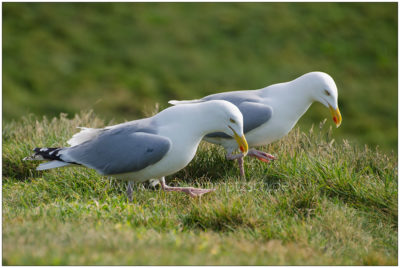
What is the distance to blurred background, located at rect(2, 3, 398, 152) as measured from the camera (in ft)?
38.4

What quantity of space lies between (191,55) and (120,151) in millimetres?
8817

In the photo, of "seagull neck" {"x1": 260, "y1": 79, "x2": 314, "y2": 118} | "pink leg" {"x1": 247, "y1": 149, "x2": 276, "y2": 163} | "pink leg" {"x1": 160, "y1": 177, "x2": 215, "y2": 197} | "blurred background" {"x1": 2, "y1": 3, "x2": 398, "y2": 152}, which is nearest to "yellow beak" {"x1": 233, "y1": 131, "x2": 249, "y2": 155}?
"pink leg" {"x1": 160, "y1": 177, "x2": 215, "y2": 197}

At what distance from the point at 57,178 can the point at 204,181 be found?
1.37m

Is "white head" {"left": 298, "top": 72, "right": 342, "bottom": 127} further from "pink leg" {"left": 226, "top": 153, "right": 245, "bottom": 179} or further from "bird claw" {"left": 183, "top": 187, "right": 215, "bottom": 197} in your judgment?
"bird claw" {"left": 183, "top": 187, "right": 215, "bottom": 197}

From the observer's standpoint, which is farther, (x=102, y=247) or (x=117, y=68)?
(x=117, y=68)

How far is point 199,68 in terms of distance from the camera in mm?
13039

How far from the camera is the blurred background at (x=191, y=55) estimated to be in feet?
38.4

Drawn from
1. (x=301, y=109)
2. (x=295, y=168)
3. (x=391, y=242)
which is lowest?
(x=391, y=242)

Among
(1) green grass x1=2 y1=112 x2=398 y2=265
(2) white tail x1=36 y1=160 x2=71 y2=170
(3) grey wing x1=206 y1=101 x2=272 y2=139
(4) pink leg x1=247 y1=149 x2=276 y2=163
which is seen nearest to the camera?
(1) green grass x1=2 y1=112 x2=398 y2=265

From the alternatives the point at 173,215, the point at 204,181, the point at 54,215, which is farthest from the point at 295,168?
the point at 54,215

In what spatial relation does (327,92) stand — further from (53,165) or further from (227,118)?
(53,165)

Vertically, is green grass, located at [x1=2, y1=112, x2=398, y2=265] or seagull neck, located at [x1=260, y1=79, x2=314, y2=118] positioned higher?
seagull neck, located at [x1=260, y1=79, x2=314, y2=118]

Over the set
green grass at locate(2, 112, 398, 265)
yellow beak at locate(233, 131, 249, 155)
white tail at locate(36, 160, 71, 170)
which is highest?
yellow beak at locate(233, 131, 249, 155)

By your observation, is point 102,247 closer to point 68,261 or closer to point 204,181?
point 68,261
